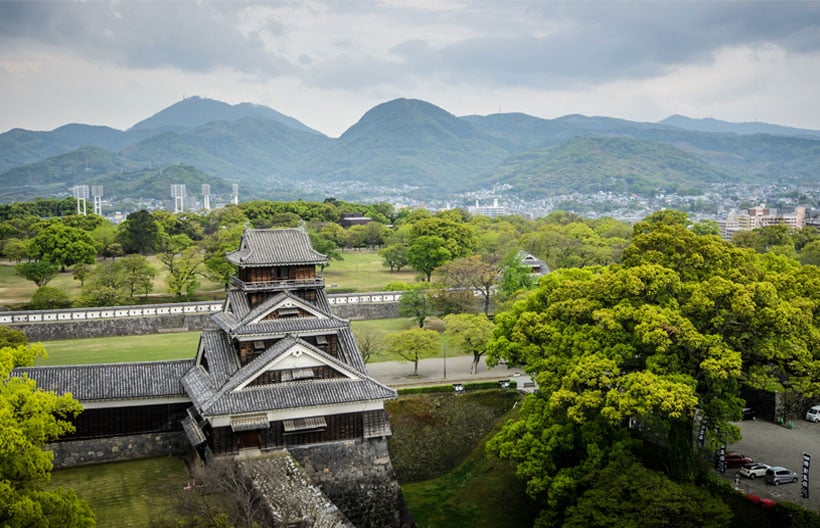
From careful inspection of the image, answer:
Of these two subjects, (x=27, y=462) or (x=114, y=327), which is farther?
(x=114, y=327)

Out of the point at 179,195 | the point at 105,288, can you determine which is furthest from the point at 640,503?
the point at 179,195

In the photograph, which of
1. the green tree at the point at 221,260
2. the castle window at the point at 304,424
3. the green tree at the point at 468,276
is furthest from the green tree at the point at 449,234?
the castle window at the point at 304,424

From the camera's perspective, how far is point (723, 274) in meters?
17.5

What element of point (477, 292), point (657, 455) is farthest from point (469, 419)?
point (477, 292)

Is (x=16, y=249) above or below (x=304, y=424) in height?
above

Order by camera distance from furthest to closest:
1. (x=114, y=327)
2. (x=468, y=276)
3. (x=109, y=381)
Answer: (x=468, y=276)
(x=114, y=327)
(x=109, y=381)

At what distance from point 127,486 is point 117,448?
1.90 meters

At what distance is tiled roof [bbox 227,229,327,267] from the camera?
65.7 feet

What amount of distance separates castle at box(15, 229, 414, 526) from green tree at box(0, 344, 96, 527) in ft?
14.8

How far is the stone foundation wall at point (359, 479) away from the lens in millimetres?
17766

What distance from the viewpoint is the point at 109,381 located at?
1861 centimetres

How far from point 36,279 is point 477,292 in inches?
1063

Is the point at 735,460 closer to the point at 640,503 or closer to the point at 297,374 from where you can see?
the point at 640,503

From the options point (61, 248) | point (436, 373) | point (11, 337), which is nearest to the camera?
point (11, 337)
